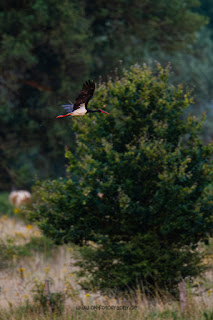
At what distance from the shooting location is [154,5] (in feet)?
61.7

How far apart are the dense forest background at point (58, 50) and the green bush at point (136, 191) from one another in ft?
26.5

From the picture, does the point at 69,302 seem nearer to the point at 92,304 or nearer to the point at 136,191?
the point at 92,304

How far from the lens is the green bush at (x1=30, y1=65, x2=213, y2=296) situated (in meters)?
7.68

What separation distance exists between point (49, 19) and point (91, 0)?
3.54m

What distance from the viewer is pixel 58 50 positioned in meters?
17.8

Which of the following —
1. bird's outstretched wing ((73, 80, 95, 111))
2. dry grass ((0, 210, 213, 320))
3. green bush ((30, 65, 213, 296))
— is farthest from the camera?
green bush ((30, 65, 213, 296))

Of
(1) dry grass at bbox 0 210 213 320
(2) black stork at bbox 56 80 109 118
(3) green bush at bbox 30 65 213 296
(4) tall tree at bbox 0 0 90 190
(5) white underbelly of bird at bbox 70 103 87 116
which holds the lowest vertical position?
(1) dry grass at bbox 0 210 213 320

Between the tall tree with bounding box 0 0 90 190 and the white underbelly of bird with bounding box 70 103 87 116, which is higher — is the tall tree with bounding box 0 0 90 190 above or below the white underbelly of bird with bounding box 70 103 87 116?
above

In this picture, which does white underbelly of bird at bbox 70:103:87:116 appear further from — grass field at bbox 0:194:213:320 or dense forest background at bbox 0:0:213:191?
Answer: dense forest background at bbox 0:0:213:191

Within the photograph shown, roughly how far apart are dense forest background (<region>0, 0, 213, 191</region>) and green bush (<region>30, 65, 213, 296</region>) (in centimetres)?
808

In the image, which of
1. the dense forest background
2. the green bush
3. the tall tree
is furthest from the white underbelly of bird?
the dense forest background

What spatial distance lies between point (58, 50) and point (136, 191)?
1094 cm

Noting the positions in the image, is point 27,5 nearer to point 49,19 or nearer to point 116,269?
point 49,19

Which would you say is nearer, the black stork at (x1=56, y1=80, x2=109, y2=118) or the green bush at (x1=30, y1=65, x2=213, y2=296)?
the black stork at (x1=56, y1=80, x2=109, y2=118)
